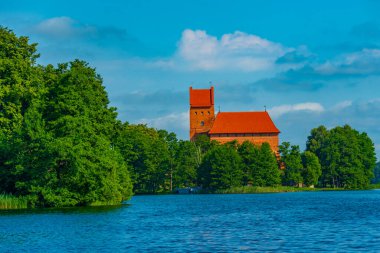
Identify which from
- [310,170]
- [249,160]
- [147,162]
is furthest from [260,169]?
[147,162]

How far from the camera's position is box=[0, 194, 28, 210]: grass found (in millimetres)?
49625

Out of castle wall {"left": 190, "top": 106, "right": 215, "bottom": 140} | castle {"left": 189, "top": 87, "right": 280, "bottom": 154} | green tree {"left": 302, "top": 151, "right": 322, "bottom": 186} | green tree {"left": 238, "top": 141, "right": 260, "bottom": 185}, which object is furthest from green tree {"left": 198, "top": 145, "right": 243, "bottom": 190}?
castle wall {"left": 190, "top": 106, "right": 215, "bottom": 140}

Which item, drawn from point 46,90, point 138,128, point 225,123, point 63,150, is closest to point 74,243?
point 63,150

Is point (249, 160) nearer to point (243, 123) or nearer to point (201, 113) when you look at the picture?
point (243, 123)

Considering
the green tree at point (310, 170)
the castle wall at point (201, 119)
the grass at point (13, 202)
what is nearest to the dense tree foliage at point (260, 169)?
the green tree at point (310, 170)

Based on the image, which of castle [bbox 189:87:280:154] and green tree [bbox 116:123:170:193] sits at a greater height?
castle [bbox 189:87:280:154]

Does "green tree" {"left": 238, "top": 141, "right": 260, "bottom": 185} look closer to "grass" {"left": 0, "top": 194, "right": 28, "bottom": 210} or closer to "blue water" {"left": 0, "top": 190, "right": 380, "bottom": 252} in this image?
"grass" {"left": 0, "top": 194, "right": 28, "bottom": 210}

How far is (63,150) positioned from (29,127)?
15.0 feet

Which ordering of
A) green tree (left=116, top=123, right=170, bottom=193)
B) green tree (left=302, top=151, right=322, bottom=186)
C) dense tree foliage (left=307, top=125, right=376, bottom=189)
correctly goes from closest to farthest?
green tree (left=116, top=123, right=170, bottom=193) < green tree (left=302, top=151, right=322, bottom=186) < dense tree foliage (left=307, top=125, right=376, bottom=189)

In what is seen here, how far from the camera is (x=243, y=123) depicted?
16338 centimetres

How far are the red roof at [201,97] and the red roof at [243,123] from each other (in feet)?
22.8

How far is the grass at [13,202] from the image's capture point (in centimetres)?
4962

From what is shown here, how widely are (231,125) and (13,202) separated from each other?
115778mm

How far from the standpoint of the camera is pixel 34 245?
27.4 m
